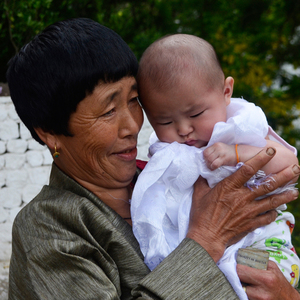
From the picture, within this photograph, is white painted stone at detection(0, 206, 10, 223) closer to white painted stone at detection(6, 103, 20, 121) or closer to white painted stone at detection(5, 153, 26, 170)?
white painted stone at detection(5, 153, 26, 170)

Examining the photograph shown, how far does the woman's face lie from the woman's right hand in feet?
1.49

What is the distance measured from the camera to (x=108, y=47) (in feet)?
6.20

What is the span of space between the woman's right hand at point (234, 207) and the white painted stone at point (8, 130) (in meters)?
2.23

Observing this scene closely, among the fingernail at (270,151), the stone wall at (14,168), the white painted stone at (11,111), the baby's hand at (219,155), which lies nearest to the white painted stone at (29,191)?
the stone wall at (14,168)

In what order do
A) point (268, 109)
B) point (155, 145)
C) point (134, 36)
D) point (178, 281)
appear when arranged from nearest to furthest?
1. point (178, 281)
2. point (155, 145)
3. point (134, 36)
4. point (268, 109)

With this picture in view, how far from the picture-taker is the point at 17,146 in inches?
142

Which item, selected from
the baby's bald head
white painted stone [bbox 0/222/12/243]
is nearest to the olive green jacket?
the baby's bald head

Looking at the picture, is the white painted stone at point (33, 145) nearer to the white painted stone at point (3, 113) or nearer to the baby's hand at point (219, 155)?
A: the white painted stone at point (3, 113)

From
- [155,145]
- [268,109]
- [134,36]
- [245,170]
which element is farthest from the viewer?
[268,109]

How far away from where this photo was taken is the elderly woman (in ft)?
5.63

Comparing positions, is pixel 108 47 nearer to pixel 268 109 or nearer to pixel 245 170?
pixel 245 170

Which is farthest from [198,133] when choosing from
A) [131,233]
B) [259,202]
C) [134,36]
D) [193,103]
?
[134,36]

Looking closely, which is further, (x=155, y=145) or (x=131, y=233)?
(x=155, y=145)

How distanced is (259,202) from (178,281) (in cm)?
61
